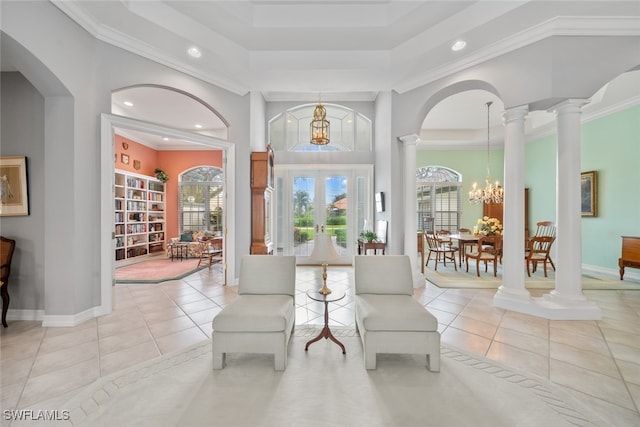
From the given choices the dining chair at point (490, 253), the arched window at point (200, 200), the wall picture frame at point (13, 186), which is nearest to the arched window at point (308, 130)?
the arched window at point (200, 200)

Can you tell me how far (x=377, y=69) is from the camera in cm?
413

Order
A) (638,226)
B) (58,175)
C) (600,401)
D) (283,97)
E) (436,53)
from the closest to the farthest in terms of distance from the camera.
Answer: (600,401) < (58,175) < (436,53) < (638,226) < (283,97)

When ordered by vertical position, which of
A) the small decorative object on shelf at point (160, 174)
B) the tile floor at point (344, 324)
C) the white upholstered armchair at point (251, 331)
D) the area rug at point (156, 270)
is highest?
the small decorative object on shelf at point (160, 174)

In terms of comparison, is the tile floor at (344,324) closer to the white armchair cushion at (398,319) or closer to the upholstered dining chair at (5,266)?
the upholstered dining chair at (5,266)

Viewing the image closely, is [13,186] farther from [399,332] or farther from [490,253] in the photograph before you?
[490,253]

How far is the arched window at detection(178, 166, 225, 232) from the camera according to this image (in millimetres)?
8250

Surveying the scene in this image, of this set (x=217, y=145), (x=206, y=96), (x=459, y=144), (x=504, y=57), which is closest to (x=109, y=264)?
(x=217, y=145)

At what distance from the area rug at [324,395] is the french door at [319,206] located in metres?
4.17

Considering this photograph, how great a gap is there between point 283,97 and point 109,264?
4873mm

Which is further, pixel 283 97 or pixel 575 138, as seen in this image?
pixel 283 97

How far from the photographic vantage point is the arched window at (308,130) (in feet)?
21.1

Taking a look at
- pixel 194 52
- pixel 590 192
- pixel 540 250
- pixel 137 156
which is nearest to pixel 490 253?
pixel 540 250

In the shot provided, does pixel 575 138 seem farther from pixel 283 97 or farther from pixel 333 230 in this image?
pixel 283 97

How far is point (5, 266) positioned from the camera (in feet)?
9.54
